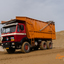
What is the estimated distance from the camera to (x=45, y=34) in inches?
579

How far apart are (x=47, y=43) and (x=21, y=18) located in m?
6.00

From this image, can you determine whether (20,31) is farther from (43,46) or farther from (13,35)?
(43,46)

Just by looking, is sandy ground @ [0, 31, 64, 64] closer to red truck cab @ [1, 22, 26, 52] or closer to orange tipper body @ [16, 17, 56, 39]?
red truck cab @ [1, 22, 26, 52]

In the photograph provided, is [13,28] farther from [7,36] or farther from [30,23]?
[30,23]

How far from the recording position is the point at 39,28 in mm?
13664

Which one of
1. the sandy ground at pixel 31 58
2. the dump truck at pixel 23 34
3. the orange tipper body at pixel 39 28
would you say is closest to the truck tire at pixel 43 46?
the dump truck at pixel 23 34

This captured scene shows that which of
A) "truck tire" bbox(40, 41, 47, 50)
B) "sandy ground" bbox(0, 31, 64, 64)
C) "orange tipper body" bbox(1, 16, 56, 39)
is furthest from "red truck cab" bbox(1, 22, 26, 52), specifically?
"truck tire" bbox(40, 41, 47, 50)

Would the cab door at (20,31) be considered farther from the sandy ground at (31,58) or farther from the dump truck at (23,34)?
the sandy ground at (31,58)

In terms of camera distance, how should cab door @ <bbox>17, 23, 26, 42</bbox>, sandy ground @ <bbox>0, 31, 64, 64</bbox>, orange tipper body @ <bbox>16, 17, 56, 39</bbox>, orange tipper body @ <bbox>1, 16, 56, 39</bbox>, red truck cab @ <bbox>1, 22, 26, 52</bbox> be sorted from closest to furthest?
sandy ground @ <bbox>0, 31, 64, 64</bbox>, red truck cab @ <bbox>1, 22, 26, 52</bbox>, cab door @ <bbox>17, 23, 26, 42</bbox>, orange tipper body @ <bbox>1, 16, 56, 39</bbox>, orange tipper body @ <bbox>16, 17, 56, 39</bbox>

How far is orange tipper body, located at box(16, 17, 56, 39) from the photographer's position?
1176 centimetres

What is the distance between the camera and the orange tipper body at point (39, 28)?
11761 millimetres

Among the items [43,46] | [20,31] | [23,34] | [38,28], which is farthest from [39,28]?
[20,31]

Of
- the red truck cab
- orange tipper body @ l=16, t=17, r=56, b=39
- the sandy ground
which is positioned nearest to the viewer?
the sandy ground

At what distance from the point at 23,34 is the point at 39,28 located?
11.4 ft
